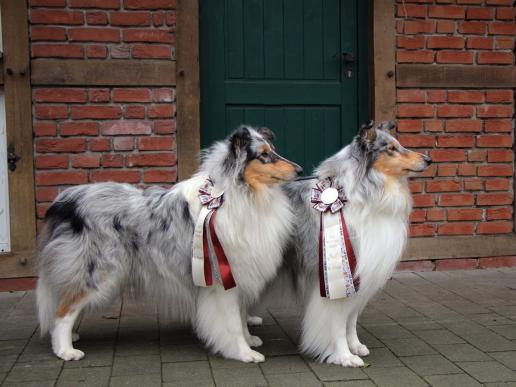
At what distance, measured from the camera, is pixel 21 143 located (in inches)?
202

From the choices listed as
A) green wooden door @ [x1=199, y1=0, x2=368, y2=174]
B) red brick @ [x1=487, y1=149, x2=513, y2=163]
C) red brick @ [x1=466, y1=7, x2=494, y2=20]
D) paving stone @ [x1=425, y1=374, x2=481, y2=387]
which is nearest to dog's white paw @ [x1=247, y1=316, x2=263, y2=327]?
paving stone @ [x1=425, y1=374, x2=481, y2=387]

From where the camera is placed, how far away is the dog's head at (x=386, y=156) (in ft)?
11.3

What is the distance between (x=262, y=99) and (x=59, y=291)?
2836 mm

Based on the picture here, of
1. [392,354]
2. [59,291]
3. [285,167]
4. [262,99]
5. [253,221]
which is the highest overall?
[262,99]

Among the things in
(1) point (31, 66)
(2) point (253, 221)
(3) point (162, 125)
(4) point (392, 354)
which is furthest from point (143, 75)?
(4) point (392, 354)

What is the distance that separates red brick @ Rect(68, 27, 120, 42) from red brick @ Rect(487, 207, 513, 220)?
3996 mm

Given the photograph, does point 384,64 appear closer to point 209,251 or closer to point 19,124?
point 209,251

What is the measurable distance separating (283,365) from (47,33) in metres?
3.53

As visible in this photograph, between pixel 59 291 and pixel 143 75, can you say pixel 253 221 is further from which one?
pixel 143 75

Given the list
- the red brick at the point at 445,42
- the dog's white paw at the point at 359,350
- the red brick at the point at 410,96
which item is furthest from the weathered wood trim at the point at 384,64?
the dog's white paw at the point at 359,350

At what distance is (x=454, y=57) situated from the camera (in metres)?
5.79

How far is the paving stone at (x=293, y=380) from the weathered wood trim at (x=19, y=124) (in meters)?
2.91

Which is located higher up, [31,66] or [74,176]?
[31,66]

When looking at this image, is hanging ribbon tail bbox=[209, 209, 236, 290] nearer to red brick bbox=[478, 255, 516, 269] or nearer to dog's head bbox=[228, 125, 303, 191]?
dog's head bbox=[228, 125, 303, 191]
